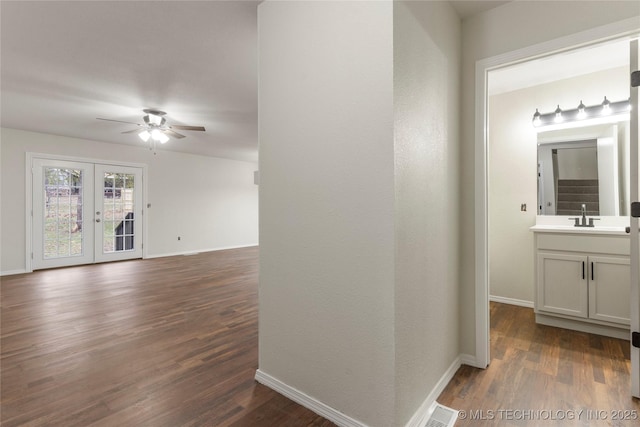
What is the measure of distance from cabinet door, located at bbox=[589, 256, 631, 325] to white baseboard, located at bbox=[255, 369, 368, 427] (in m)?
2.46

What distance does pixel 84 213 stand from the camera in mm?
5902

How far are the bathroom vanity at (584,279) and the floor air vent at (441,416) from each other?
1.81 m

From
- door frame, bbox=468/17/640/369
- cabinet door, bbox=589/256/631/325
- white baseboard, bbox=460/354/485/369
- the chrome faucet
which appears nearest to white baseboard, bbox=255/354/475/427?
white baseboard, bbox=460/354/485/369

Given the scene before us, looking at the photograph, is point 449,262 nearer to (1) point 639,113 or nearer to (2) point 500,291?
(1) point 639,113

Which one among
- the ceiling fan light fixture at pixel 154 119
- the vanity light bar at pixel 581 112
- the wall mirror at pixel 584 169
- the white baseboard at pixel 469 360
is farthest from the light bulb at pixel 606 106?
the ceiling fan light fixture at pixel 154 119

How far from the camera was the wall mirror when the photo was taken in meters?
2.86

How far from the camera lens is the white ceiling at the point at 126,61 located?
2102 millimetres

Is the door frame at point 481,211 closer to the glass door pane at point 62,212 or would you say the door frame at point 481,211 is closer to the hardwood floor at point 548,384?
the hardwood floor at point 548,384

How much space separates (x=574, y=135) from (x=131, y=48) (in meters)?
4.35

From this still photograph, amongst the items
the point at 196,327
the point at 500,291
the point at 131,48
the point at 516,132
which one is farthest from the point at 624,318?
the point at 131,48

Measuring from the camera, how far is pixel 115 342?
2561mm

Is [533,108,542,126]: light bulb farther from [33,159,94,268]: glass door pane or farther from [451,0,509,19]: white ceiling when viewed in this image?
[33,159,94,268]: glass door pane

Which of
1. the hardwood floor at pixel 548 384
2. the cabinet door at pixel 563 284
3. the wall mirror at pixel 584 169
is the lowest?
the hardwood floor at pixel 548 384

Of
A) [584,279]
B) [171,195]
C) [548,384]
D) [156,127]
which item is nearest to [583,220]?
[584,279]
